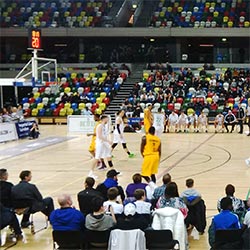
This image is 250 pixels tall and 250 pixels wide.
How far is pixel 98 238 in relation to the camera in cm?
698

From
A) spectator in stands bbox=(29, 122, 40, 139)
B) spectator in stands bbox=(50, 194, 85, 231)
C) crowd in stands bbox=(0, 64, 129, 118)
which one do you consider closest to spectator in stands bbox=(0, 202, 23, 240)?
spectator in stands bbox=(50, 194, 85, 231)

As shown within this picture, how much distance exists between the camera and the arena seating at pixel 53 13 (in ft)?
135

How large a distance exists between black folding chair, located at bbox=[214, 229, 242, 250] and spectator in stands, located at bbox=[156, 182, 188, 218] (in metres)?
0.96

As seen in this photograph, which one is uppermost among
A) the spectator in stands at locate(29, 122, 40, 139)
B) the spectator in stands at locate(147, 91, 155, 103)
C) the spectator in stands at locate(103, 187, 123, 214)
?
the spectator in stands at locate(147, 91, 155, 103)

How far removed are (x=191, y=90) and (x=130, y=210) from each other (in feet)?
90.0

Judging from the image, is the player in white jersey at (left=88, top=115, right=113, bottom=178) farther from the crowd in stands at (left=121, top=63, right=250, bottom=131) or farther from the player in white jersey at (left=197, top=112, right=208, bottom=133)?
the crowd in stands at (left=121, top=63, right=250, bottom=131)

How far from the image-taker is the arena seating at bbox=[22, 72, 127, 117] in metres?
33.9

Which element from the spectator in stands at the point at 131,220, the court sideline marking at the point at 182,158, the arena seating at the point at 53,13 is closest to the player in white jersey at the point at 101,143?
the court sideline marking at the point at 182,158

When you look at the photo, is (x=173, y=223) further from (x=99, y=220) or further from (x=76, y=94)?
(x=76, y=94)

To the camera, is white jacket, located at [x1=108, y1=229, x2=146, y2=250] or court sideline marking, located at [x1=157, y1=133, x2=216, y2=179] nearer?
white jacket, located at [x1=108, y1=229, x2=146, y2=250]

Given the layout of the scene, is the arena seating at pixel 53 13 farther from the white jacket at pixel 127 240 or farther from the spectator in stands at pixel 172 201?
the white jacket at pixel 127 240

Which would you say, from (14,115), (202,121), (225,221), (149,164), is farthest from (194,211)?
(202,121)

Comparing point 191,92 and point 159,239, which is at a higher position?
point 191,92

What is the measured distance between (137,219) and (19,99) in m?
35.1
